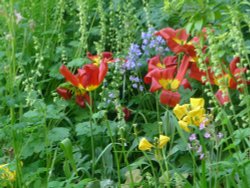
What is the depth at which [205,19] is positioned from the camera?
2123 mm

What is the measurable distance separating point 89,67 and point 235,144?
0.82m

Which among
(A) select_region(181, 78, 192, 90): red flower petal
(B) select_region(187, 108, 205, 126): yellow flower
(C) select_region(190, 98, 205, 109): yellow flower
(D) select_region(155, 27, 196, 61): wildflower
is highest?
(D) select_region(155, 27, 196, 61): wildflower

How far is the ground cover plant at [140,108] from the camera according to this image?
2.20m

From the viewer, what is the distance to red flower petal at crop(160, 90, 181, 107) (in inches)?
103

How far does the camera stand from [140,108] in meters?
3.12

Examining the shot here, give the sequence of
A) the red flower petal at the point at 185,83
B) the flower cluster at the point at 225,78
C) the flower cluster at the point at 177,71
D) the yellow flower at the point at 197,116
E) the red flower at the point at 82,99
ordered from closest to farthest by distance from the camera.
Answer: the flower cluster at the point at 225,78 → the yellow flower at the point at 197,116 → the flower cluster at the point at 177,71 → the red flower petal at the point at 185,83 → the red flower at the point at 82,99

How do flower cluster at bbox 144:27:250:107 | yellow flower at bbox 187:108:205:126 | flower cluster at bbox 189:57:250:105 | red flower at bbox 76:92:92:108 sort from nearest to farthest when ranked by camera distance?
flower cluster at bbox 189:57:250:105, yellow flower at bbox 187:108:205:126, flower cluster at bbox 144:27:250:107, red flower at bbox 76:92:92:108

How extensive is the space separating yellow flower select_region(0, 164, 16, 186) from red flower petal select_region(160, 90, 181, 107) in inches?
24.9

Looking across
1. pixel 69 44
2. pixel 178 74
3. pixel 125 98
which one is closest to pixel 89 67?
pixel 178 74

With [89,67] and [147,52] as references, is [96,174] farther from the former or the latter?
[147,52]

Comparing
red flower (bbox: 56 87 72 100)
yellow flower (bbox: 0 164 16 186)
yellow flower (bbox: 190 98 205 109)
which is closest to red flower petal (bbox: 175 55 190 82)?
yellow flower (bbox: 190 98 205 109)

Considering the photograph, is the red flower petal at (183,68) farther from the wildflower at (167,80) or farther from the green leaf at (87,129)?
the green leaf at (87,129)

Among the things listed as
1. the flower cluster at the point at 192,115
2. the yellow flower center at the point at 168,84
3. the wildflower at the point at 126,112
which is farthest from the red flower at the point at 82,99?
the flower cluster at the point at 192,115

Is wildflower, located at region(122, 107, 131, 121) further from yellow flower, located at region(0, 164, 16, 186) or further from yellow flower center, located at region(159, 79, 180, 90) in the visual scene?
yellow flower, located at region(0, 164, 16, 186)
